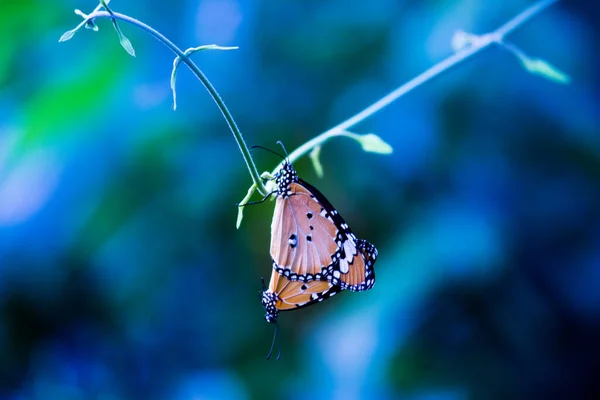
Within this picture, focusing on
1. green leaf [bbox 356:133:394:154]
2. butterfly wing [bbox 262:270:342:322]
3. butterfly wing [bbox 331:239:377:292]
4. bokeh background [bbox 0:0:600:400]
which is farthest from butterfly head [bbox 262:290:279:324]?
bokeh background [bbox 0:0:600:400]

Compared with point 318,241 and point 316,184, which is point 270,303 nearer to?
point 318,241

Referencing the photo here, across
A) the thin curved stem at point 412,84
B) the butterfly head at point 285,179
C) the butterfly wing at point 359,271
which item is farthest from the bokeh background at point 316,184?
the butterfly head at point 285,179

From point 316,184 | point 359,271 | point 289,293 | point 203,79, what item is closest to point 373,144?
point 359,271

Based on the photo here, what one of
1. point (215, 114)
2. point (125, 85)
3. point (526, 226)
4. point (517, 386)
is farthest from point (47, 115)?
point (517, 386)

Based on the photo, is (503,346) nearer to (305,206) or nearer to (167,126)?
(305,206)

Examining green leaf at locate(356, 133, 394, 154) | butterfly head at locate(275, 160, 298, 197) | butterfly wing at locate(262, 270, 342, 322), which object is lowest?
butterfly wing at locate(262, 270, 342, 322)

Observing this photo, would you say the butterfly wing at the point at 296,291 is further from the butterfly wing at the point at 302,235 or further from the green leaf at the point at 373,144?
the green leaf at the point at 373,144

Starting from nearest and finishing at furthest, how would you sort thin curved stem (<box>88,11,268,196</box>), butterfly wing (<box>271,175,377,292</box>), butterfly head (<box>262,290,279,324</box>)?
1. thin curved stem (<box>88,11,268,196</box>)
2. butterfly head (<box>262,290,279,324</box>)
3. butterfly wing (<box>271,175,377,292</box>)

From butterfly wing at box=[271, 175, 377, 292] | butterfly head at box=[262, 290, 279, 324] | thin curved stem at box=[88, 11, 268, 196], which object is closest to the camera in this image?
thin curved stem at box=[88, 11, 268, 196]

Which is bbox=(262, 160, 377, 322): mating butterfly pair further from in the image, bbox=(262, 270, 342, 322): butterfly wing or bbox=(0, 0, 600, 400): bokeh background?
bbox=(0, 0, 600, 400): bokeh background
